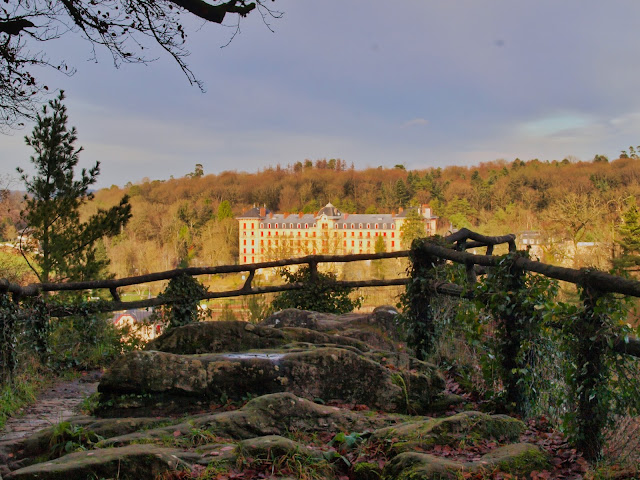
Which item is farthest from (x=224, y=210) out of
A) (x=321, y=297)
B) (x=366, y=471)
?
(x=366, y=471)

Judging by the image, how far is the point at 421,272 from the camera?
619cm

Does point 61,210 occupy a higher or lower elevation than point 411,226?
higher

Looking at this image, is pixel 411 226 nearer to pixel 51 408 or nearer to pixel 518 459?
pixel 51 408

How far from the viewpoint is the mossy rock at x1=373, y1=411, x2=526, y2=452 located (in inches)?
122

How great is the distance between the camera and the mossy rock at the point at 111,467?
2.60 metres

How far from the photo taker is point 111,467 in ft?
8.66

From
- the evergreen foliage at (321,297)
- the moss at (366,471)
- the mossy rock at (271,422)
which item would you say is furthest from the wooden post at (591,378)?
the evergreen foliage at (321,297)

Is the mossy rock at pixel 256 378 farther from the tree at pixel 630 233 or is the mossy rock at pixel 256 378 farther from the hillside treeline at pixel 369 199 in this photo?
the hillside treeline at pixel 369 199

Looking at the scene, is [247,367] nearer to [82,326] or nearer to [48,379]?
[48,379]

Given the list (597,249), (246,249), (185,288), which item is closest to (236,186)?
(246,249)

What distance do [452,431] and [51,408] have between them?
388 cm

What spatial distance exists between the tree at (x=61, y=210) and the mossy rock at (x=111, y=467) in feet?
38.4

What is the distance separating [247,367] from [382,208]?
104 metres

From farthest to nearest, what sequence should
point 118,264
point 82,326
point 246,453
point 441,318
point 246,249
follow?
point 246,249 < point 118,264 < point 82,326 < point 441,318 < point 246,453
